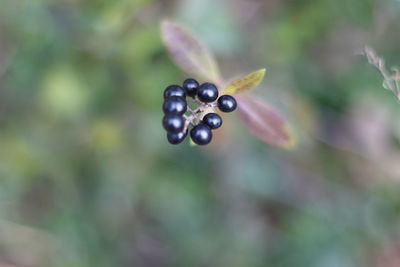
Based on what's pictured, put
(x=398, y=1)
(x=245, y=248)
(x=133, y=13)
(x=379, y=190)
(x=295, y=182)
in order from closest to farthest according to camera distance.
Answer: (x=398, y=1), (x=133, y=13), (x=379, y=190), (x=245, y=248), (x=295, y=182)

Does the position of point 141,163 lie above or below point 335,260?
below

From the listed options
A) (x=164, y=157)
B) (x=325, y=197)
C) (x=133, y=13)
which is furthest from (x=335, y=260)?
(x=133, y=13)

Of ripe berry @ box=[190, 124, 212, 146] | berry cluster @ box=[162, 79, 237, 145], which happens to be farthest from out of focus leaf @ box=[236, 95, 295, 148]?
ripe berry @ box=[190, 124, 212, 146]

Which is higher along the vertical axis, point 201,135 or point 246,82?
point 246,82

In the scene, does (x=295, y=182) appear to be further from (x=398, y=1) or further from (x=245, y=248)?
(x=398, y=1)

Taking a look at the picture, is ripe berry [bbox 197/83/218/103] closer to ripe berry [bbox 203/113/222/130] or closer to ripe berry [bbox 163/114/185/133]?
ripe berry [bbox 203/113/222/130]

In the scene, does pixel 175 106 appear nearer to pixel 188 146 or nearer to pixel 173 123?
pixel 173 123

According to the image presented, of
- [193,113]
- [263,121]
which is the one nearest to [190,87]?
[193,113]
